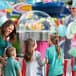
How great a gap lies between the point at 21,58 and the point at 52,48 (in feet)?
0.59

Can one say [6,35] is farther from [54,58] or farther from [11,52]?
[54,58]

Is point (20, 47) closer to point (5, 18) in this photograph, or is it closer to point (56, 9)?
point (5, 18)

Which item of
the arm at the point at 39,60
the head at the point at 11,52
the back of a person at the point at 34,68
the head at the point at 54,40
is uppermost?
the head at the point at 54,40

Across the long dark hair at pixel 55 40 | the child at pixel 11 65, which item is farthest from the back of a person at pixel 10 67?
the long dark hair at pixel 55 40

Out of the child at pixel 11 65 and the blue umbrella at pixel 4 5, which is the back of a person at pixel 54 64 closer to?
the child at pixel 11 65

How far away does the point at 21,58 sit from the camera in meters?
1.56

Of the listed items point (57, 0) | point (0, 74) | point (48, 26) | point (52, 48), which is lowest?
point (0, 74)

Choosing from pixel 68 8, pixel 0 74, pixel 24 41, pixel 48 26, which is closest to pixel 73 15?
pixel 68 8

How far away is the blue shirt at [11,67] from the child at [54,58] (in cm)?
17

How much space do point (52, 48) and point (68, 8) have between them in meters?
0.24

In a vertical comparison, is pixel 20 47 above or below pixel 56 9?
below

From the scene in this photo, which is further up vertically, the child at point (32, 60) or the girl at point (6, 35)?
the girl at point (6, 35)

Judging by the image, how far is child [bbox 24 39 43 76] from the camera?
1.56 m

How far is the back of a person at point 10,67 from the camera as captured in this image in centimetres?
155
